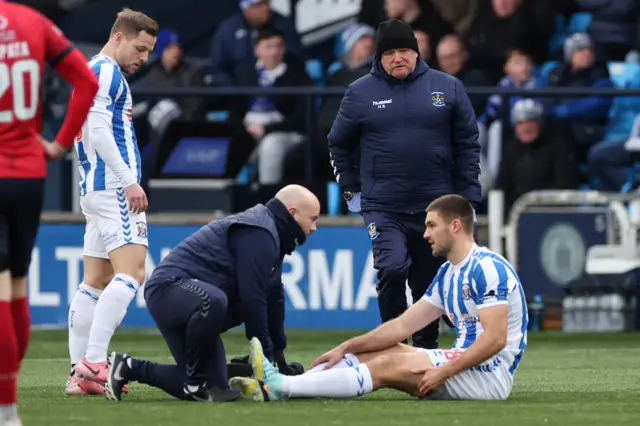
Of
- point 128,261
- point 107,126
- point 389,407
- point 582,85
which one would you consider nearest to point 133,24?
point 107,126

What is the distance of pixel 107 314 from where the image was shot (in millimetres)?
8781

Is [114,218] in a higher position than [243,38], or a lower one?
lower

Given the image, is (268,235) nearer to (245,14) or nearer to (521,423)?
(521,423)

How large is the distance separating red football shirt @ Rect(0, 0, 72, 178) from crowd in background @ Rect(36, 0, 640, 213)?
7.69 m

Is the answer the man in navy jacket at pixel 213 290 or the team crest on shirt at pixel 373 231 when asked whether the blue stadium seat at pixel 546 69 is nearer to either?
the team crest on shirt at pixel 373 231

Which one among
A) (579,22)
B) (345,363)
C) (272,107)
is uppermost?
(579,22)

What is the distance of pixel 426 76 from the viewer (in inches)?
395

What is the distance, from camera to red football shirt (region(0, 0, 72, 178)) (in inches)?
268

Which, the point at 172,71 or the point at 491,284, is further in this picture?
the point at 172,71

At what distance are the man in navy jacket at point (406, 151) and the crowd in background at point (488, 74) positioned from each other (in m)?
4.62

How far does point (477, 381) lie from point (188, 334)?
1462 mm

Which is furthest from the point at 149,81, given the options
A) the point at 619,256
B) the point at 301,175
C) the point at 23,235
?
the point at 23,235

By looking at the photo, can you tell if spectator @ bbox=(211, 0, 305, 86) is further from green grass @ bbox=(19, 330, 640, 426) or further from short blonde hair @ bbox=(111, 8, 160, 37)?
short blonde hair @ bbox=(111, 8, 160, 37)

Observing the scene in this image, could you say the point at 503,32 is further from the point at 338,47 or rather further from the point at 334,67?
the point at 338,47
